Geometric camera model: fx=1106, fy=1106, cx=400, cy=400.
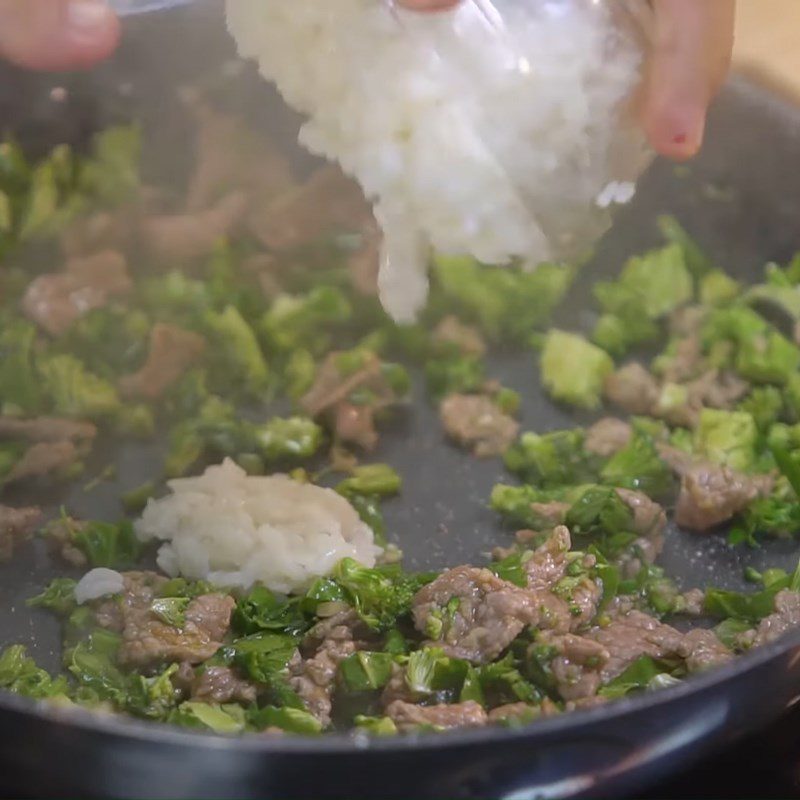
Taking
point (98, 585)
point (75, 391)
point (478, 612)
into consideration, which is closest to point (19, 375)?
point (75, 391)

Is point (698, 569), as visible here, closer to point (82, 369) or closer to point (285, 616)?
point (285, 616)

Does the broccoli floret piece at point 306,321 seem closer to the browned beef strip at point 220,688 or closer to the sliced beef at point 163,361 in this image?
the sliced beef at point 163,361

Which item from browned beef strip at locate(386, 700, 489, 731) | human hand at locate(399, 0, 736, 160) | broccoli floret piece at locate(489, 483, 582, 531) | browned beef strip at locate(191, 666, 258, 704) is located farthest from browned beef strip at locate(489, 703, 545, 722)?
human hand at locate(399, 0, 736, 160)

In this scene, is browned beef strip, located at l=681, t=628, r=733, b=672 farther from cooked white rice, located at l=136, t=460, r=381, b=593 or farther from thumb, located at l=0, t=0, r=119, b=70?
thumb, located at l=0, t=0, r=119, b=70

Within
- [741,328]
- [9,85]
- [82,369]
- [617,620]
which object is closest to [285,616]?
[617,620]

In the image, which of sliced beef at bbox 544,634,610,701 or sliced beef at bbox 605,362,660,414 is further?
sliced beef at bbox 605,362,660,414

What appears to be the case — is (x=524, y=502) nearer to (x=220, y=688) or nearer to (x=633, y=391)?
(x=633, y=391)
